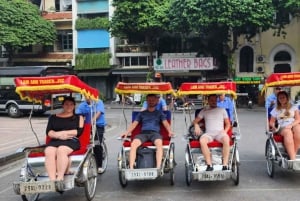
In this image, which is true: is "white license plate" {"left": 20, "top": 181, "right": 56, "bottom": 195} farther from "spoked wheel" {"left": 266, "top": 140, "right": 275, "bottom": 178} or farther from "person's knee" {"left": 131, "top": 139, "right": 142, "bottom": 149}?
"spoked wheel" {"left": 266, "top": 140, "right": 275, "bottom": 178}

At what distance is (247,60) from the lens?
3697 cm

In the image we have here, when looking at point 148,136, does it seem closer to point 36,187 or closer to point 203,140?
point 203,140

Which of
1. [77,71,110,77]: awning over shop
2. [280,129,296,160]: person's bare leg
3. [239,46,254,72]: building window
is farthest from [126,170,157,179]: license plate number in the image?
[77,71,110,77]: awning over shop

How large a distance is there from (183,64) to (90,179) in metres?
29.8

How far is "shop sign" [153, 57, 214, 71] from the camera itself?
35719 mm

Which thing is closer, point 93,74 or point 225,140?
point 225,140

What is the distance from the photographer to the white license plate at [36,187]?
255 inches

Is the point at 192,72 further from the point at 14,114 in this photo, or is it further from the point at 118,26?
the point at 14,114

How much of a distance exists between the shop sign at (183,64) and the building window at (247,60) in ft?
9.87

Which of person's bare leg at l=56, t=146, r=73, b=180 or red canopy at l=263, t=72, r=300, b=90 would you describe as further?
red canopy at l=263, t=72, r=300, b=90

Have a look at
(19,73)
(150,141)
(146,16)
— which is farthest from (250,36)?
(150,141)

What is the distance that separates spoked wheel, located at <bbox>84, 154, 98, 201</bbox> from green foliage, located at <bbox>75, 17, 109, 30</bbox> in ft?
106

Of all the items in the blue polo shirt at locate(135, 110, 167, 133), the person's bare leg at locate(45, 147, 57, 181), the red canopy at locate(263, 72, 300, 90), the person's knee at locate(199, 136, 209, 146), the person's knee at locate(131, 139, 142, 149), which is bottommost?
the person's bare leg at locate(45, 147, 57, 181)

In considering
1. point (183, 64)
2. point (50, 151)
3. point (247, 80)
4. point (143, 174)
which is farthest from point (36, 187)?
point (183, 64)
